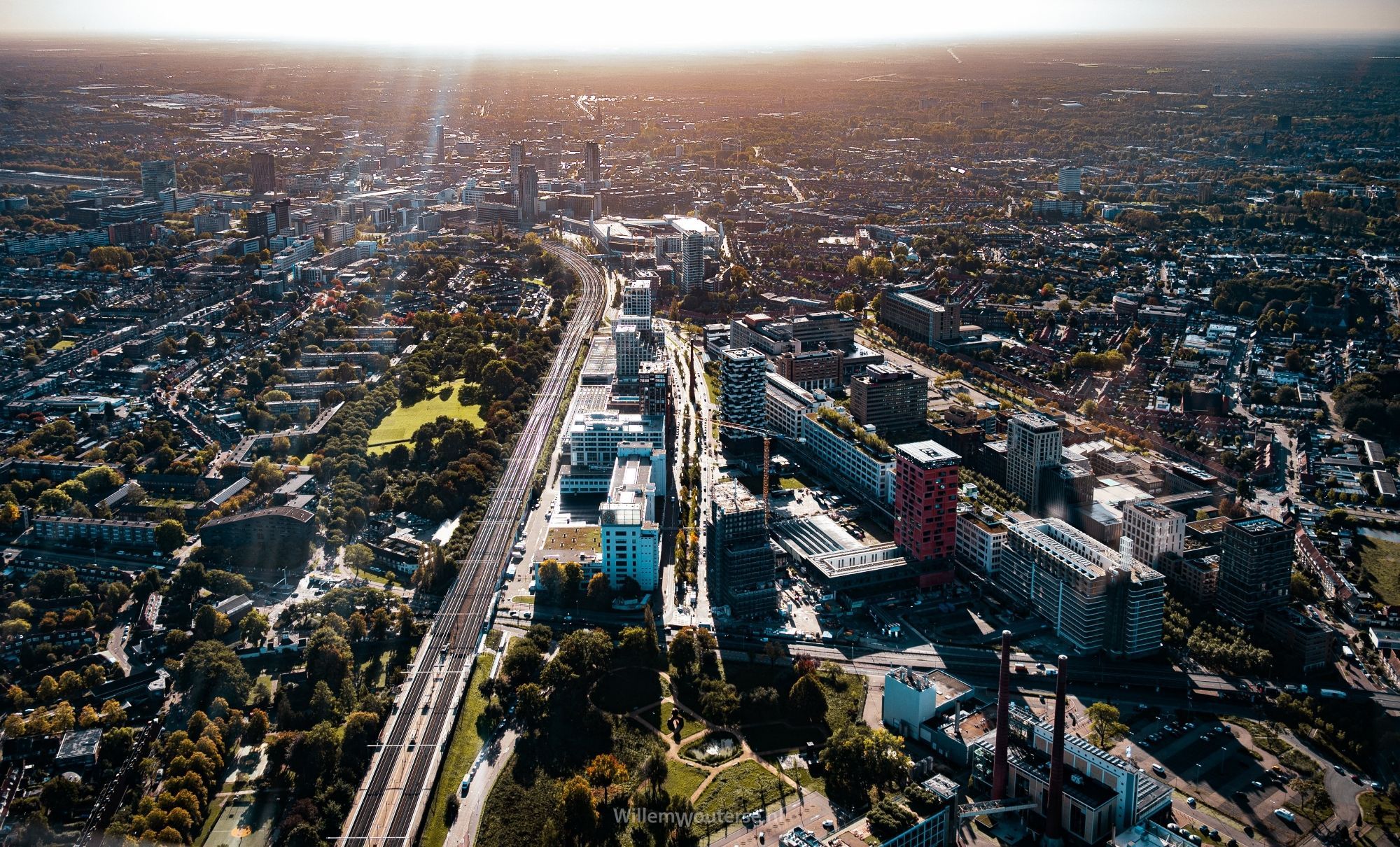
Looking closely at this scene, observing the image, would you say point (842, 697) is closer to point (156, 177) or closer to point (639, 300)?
point (639, 300)

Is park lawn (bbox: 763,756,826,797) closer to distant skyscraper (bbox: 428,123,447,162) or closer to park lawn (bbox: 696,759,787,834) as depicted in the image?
park lawn (bbox: 696,759,787,834)

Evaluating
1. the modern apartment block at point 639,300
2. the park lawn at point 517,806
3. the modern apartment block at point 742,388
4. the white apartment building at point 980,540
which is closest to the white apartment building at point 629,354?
the modern apartment block at point 742,388

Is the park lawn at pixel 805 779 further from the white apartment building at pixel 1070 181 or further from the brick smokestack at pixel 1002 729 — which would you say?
the white apartment building at pixel 1070 181

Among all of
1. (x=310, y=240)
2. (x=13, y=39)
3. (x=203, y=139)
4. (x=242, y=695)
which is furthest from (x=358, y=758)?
(x=203, y=139)

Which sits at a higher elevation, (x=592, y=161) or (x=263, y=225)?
(x=592, y=161)

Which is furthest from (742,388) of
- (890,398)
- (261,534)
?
(261,534)

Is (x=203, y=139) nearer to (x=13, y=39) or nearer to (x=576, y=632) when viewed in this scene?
(x=13, y=39)
